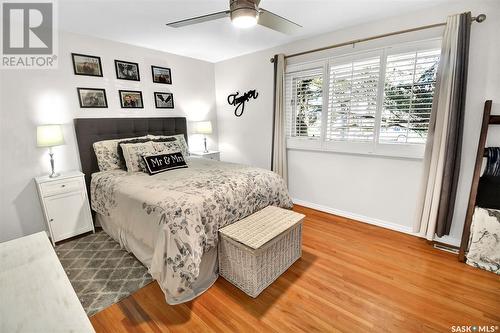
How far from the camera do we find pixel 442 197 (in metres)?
2.33

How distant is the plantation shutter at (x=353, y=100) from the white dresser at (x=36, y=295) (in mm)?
3007

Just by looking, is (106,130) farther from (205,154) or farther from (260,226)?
(260,226)

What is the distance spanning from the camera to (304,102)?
3369mm

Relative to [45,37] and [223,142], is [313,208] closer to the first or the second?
[223,142]

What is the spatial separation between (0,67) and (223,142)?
3.07m

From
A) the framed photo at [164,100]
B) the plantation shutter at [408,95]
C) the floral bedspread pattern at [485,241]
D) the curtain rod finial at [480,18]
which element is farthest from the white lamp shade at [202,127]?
the floral bedspread pattern at [485,241]

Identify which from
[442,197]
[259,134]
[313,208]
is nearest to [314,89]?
[259,134]

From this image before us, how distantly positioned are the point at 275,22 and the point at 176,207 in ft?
5.38

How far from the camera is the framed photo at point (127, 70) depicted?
10.7 feet

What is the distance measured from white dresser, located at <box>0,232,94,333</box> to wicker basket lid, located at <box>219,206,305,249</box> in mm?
1063

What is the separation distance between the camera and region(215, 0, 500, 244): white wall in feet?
7.04

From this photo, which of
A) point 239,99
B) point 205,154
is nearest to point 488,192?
point 239,99

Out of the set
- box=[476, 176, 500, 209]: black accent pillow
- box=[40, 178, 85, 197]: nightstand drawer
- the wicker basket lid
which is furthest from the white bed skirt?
box=[476, 176, 500, 209]: black accent pillow

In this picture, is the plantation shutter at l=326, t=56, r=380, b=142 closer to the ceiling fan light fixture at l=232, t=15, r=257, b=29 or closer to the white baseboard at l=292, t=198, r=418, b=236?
the white baseboard at l=292, t=198, r=418, b=236
